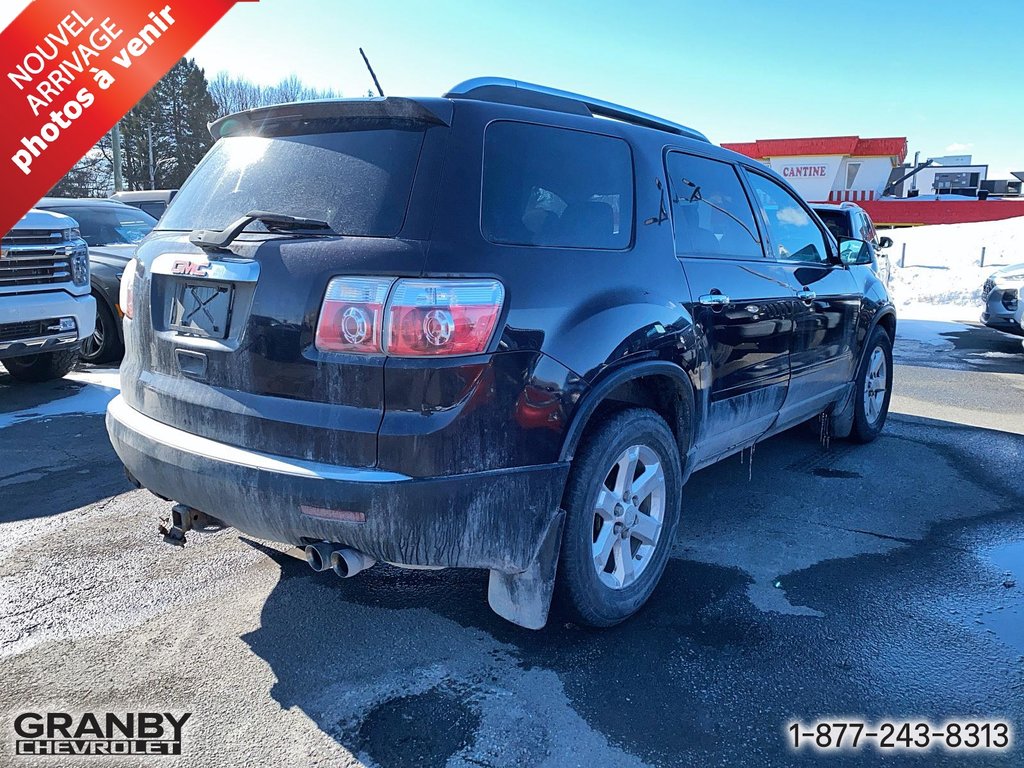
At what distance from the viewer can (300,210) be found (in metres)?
2.51

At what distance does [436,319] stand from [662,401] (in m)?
1.35

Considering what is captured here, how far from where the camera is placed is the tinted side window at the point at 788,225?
13.8 feet

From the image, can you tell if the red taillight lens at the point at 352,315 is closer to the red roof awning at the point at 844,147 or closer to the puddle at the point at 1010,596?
the puddle at the point at 1010,596

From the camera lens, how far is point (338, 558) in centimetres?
234

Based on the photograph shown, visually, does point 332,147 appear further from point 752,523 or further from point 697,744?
point 752,523

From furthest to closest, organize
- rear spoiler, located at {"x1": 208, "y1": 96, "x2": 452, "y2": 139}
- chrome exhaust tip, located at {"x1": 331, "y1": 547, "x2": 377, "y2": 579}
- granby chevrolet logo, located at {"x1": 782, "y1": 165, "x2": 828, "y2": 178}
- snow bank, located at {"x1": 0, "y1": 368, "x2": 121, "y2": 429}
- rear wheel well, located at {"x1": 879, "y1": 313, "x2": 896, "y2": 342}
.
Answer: granby chevrolet logo, located at {"x1": 782, "y1": 165, "x2": 828, "y2": 178} → snow bank, located at {"x1": 0, "y1": 368, "x2": 121, "y2": 429} → rear wheel well, located at {"x1": 879, "y1": 313, "x2": 896, "y2": 342} → rear spoiler, located at {"x1": 208, "y1": 96, "x2": 452, "y2": 139} → chrome exhaust tip, located at {"x1": 331, "y1": 547, "x2": 377, "y2": 579}

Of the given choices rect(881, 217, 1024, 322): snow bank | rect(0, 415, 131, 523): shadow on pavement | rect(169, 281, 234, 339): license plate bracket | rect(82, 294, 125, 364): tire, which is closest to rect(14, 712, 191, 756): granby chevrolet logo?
rect(169, 281, 234, 339): license plate bracket

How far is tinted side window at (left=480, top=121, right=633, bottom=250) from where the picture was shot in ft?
8.23

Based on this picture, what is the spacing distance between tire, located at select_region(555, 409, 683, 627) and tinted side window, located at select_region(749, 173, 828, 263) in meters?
1.78

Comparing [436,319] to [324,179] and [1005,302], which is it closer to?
[324,179]

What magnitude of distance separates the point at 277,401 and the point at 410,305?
0.57 meters

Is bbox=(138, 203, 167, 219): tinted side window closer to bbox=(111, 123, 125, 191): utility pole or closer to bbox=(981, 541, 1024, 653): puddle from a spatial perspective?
bbox=(111, 123, 125, 191): utility pole

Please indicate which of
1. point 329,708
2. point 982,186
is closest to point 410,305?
point 329,708

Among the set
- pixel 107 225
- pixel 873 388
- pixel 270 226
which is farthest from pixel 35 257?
pixel 873 388
